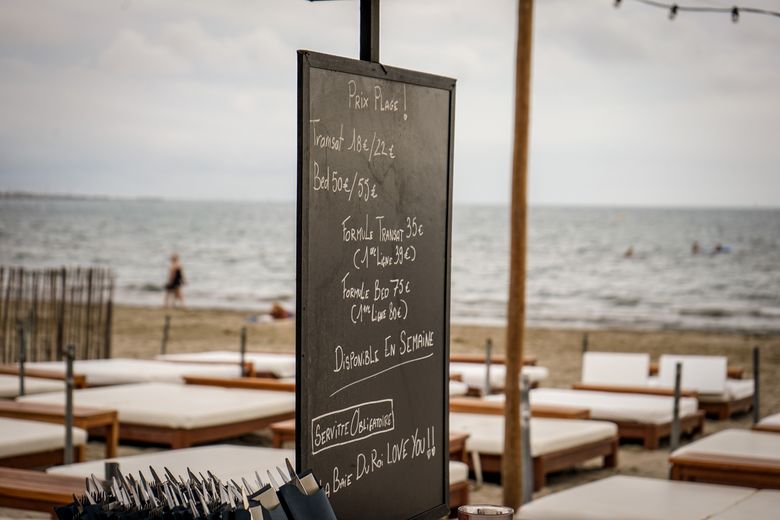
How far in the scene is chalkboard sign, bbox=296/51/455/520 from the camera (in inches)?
89.4

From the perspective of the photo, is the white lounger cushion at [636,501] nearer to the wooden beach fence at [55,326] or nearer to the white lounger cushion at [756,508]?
the white lounger cushion at [756,508]

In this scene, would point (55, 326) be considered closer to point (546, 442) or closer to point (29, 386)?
point (29, 386)

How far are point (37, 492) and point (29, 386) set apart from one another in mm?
3652

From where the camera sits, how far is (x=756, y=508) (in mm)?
4172

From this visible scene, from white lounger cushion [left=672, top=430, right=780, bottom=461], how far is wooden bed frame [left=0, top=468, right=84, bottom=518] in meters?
2.84

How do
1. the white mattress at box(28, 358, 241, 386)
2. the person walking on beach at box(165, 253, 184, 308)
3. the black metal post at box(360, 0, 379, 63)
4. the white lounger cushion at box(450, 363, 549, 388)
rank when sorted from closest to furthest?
the black metal post at box(360, 0, 379, 63), the white mattress at box(28, 358, 241, 386), the white lounger cushion at box(450, 363, 549, 388), the person walking on beach at box(165, 253, 184, 308)

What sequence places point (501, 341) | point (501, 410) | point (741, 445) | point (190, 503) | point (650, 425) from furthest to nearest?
1. point (501, 341)
2. point (650, 425)
3. point (501, 410)
4. point (741, 445)
5. point (190, 503)

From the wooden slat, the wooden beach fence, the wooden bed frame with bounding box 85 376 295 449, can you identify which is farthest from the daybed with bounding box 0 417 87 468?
the wooden slat

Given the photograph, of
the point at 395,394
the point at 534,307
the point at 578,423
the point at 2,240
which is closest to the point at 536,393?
the point at 578,423

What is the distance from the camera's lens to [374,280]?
2533 mm

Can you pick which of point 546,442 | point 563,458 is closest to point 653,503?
point 546,442

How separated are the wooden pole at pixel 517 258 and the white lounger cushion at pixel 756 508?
4.49 ft

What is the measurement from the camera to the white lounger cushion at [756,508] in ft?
13.2

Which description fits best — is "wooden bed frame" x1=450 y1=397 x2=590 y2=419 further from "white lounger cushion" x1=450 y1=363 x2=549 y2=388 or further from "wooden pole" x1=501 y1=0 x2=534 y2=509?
"white lounger cushion" x1=450 y1=363 x2=549 y2=388
